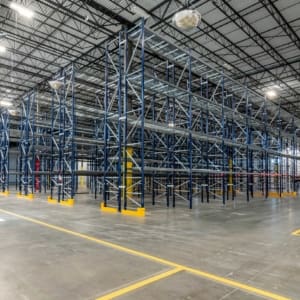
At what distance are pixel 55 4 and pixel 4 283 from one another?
47.0 feet

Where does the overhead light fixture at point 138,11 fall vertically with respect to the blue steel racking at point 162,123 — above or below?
above

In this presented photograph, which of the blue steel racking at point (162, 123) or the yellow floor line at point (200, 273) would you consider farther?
the blue steel racking at point (162, 123)

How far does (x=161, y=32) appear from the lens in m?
17.0

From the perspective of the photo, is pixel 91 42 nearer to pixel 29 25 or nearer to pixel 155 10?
pixel 29 25

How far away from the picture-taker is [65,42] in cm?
1873

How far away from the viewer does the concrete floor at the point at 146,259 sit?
3.97 meters

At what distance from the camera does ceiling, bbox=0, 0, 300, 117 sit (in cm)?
1476

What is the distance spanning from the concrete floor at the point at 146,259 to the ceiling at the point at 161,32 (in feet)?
30.7

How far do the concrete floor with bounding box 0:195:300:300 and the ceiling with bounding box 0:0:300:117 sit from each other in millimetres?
9368

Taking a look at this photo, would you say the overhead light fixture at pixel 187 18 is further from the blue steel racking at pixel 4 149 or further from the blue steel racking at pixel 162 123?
the blue steel racking at pixel 4 149

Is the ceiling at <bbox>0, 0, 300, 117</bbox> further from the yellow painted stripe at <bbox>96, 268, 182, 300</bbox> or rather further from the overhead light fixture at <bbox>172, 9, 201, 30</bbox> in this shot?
the yellow painted stripe at <bbox>96, 268, 182, 300</bbox>

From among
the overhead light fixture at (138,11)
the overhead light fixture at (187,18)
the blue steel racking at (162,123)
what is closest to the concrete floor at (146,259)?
the blue steel racking at (162,123)

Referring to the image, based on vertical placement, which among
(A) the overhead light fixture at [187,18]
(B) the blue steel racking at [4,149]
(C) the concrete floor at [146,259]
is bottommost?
(C) the concrete floor at [146,259]

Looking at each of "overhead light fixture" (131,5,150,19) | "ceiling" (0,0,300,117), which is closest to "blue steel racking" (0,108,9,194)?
"ceiling" (0,0,300,117)
